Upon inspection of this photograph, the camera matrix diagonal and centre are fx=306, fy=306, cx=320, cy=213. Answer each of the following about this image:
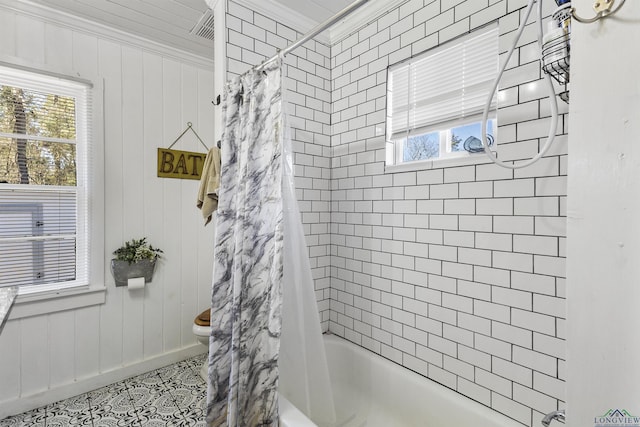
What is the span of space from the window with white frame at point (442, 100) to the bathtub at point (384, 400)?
1.21m

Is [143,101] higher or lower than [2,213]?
higher

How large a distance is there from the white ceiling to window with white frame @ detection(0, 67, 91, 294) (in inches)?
19.2

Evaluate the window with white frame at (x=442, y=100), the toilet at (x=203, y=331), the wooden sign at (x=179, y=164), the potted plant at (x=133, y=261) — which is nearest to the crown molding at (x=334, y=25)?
the window with white frame at (x=442, y=100)

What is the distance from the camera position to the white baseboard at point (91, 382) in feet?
6.55

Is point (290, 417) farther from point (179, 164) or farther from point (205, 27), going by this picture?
point (205, 27)

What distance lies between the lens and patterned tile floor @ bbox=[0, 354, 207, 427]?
76.4 inches

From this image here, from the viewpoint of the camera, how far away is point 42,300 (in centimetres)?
209

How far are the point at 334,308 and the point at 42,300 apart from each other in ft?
6.60

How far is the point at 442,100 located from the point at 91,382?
305cm

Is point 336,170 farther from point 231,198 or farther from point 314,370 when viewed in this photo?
point 314,370

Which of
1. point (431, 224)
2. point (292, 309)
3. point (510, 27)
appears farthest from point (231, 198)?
point (510, 27)

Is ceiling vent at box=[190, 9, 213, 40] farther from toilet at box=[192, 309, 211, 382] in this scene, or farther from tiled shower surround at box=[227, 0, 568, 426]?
toilet at box=[192, 309, 211, 382]

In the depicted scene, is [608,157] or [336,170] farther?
[336,170]

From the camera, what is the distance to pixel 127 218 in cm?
241
